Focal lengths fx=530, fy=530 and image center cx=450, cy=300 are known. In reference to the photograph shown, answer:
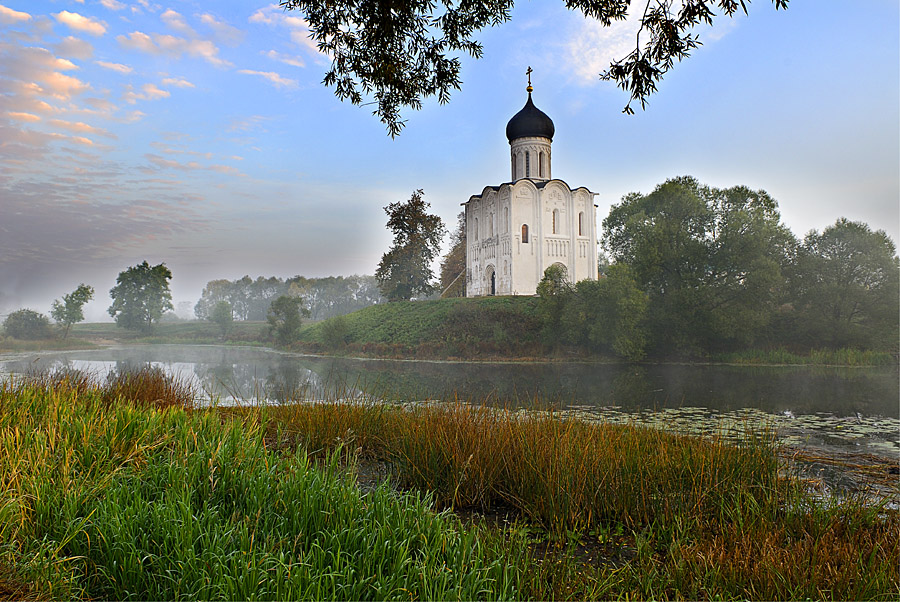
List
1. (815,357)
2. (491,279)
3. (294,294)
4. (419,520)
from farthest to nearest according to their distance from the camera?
(294,294), (491,279), (815,357), (419,520)

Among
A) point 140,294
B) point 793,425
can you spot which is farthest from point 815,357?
point 140,294

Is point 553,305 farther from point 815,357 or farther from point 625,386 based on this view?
point 625,386

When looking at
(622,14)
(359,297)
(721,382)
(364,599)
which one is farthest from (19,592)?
(359,297)

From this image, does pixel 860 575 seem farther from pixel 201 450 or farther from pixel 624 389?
pixel 624 389

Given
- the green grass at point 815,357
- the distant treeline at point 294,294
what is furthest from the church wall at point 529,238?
the distant treeline at point 294,294

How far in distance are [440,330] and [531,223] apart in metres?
A: 12.7

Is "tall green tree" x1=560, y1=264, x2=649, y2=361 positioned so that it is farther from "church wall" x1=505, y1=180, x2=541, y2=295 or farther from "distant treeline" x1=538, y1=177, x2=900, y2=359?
"church wall" x1=505, y1=180, x2=541, y2=295

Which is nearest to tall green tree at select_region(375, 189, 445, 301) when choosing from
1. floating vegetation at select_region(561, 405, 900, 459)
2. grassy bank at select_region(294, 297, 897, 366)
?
grassy bank at select_region(294, 297, 897, 366)

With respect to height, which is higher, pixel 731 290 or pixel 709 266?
pixel 709 266

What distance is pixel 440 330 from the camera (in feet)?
102

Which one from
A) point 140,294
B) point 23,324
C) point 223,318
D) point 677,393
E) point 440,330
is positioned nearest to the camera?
point 677,393

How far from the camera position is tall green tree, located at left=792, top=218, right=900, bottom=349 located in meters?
22.8

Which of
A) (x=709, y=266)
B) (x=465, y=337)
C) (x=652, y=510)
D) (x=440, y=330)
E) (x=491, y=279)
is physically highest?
(x=491, y=279)

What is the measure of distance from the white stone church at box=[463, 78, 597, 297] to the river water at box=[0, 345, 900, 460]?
1628 cm
